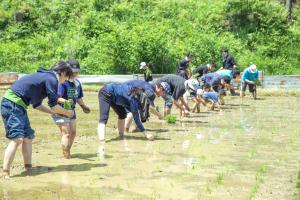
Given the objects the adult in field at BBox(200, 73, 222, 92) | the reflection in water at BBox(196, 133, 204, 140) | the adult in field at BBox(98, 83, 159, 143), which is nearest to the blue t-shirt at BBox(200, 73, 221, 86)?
the adult in field at BBox(200, 73, 222, 92)

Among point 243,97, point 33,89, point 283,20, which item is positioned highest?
point 283,20

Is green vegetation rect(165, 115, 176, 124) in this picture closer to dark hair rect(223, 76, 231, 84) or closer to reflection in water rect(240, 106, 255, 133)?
reflection in water rect(240, 106, 255, 133)

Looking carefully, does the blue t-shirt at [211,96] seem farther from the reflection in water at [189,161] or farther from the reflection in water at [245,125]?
the reflection in water at [189,161]

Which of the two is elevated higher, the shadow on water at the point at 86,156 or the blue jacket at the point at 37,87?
the blue jacket at the point at 37,87

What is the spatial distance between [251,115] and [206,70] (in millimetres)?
4845

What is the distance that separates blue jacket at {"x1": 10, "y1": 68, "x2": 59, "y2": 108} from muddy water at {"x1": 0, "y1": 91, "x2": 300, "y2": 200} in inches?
47.2

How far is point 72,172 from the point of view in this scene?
27.0ft

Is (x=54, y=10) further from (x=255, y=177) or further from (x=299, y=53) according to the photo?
(x=255, y=177)

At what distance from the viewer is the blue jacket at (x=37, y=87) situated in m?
7.84

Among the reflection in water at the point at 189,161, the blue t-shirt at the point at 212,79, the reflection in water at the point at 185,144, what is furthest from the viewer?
the blue t-shirt at the point at 212,79

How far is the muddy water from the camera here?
23.2 feet

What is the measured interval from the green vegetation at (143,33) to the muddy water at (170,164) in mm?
14908

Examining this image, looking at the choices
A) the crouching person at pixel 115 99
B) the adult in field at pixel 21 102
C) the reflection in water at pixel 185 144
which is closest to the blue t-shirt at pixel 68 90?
the adult in field at pixel 21 102

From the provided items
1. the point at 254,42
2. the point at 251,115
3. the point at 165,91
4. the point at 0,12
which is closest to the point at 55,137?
the point at 165,91
